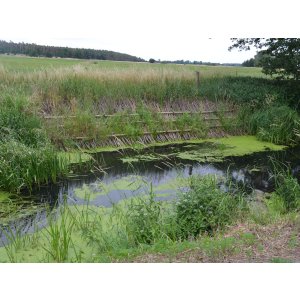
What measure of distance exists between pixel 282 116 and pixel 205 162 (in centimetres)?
343

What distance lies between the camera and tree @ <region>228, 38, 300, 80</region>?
11.2 m

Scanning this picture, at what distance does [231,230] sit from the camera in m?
3.89

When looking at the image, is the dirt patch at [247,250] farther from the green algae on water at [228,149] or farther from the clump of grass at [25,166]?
the green algae on water at [228,149]

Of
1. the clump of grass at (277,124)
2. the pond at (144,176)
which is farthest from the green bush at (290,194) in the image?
the clump of grass at (277,124)

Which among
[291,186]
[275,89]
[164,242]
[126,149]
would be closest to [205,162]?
[126,149]

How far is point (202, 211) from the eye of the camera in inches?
169

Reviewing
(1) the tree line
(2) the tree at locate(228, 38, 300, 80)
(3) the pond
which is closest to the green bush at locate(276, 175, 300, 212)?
(3) the pond

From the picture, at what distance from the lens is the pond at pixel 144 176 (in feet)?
16.8

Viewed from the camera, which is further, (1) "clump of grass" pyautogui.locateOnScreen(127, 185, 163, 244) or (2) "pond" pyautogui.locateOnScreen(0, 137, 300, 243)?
(2) "pond" pyautogui.locateOnScreen(0, 137, 300, 243)

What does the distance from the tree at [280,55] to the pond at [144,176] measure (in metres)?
3.41

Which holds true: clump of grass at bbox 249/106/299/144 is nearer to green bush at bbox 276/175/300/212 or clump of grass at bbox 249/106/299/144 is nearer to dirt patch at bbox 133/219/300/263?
green bush at bbox 276/175/300/212

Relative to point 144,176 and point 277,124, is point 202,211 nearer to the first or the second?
point 144,176

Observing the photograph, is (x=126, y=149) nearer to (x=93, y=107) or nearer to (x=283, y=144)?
(x=93, y=107)

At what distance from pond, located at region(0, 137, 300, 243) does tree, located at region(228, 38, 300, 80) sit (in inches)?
134
